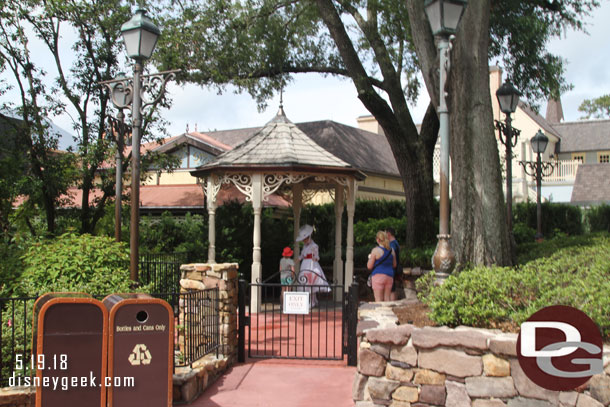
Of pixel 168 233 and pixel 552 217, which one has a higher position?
pixel 552 217

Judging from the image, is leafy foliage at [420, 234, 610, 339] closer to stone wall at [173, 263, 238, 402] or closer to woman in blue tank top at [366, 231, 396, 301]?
stone wall at [173, 263, 238, 402]

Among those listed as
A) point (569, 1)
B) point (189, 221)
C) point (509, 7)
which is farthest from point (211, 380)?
point (569, 1)

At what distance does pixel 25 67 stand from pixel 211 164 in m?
5.41

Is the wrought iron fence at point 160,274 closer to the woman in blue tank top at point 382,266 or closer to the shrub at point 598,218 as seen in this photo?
the woman in blue tank top at point 382,266

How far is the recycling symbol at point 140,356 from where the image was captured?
4902 millimetres

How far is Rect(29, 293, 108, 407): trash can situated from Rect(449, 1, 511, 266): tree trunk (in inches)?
205

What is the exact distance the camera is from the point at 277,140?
13258mm

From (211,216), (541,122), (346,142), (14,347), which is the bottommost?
(14,347)

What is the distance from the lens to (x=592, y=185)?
91.8 ft

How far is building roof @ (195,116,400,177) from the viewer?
28422mm

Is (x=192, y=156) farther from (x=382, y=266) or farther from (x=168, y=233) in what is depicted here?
(x=382, y=266)

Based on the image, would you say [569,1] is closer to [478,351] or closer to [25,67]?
[478,351]

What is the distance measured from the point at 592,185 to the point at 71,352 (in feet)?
91.9

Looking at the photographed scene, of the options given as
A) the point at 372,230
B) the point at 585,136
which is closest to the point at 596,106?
A: the point at 585,136
